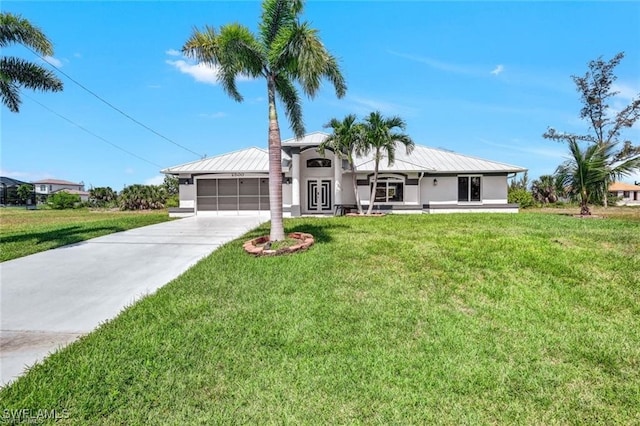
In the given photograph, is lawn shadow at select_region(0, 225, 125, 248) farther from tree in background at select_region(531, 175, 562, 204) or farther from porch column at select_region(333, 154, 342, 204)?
tree in background at select_region(531, 175, 562, 204)

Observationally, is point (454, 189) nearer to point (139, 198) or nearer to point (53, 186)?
point (139, 198)

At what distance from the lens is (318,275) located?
6770 mm

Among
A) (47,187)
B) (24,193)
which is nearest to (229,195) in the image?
(24,193)

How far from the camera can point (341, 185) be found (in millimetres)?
21219

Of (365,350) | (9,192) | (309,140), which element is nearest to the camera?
(365,350)

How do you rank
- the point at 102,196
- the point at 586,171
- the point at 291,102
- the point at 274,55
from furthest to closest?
the point at 102,196 < the point at 586,171 < the point at 291,102 < the point at 274,55

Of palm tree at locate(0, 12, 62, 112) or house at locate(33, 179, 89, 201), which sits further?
house at locate(33, 179, 89, 201)

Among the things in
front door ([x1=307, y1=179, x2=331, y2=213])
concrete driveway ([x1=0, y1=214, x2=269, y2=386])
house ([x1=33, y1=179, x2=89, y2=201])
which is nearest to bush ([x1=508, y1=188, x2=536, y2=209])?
front door ([x1=307, y1=179, x2=331, y2=213])

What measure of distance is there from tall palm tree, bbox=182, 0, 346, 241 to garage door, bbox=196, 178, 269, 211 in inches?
470

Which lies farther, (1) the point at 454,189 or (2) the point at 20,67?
(1) the point at 454,189

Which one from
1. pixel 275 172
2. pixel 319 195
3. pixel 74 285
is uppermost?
pixel 275 172

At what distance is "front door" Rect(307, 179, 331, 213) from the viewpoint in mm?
22109

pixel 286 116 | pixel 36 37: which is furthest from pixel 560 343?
pixel 36 37

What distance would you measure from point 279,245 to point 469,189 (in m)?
17.6
